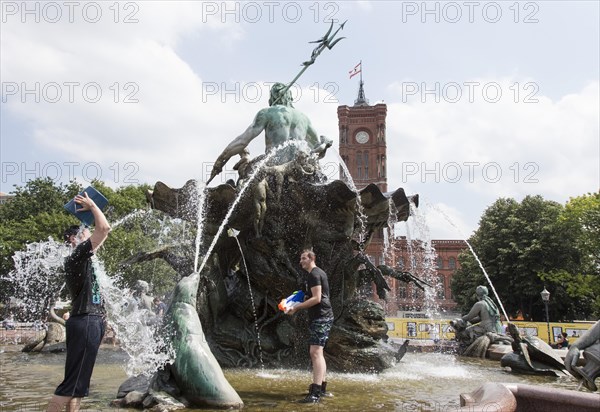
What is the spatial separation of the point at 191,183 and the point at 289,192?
69.3 inches

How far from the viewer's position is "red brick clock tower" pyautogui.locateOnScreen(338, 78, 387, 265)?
96.6 metres

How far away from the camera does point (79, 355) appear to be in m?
3.56

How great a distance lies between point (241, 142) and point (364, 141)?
90.1 metres

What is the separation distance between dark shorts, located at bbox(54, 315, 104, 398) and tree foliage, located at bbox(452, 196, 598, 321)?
35813mm

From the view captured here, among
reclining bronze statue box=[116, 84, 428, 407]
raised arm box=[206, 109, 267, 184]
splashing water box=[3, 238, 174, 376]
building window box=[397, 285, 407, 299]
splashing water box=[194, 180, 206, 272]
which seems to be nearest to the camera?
splashing water box=[3, 238, 174, 376]

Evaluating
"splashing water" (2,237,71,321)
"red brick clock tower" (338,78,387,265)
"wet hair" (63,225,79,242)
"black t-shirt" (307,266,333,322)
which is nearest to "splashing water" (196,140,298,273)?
"black t-shirt" (307,266,333,322)

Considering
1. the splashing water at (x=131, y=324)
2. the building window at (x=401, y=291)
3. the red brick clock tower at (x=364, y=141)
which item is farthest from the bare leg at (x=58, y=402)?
the red brick clock tower at (x=364, y=141)

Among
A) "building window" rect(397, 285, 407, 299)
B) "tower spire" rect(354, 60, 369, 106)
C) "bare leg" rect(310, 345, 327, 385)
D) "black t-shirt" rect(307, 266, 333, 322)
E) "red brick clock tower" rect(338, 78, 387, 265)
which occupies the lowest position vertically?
"building window" rect(397, 285, 407, 299)

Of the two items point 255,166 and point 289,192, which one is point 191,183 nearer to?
point 255,166

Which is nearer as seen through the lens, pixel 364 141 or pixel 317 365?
pixel 317 365

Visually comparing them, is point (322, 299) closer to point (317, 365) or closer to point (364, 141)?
point (317, 365)

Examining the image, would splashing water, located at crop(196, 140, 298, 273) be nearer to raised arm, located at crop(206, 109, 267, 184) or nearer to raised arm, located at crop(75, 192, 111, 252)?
raised arm, located at crop(206, 109, 267, 184)

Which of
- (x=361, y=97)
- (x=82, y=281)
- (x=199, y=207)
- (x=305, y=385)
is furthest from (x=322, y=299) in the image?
(x=361, y=97)

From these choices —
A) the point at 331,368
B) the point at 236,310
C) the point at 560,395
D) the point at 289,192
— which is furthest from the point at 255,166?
the point at 560,395
